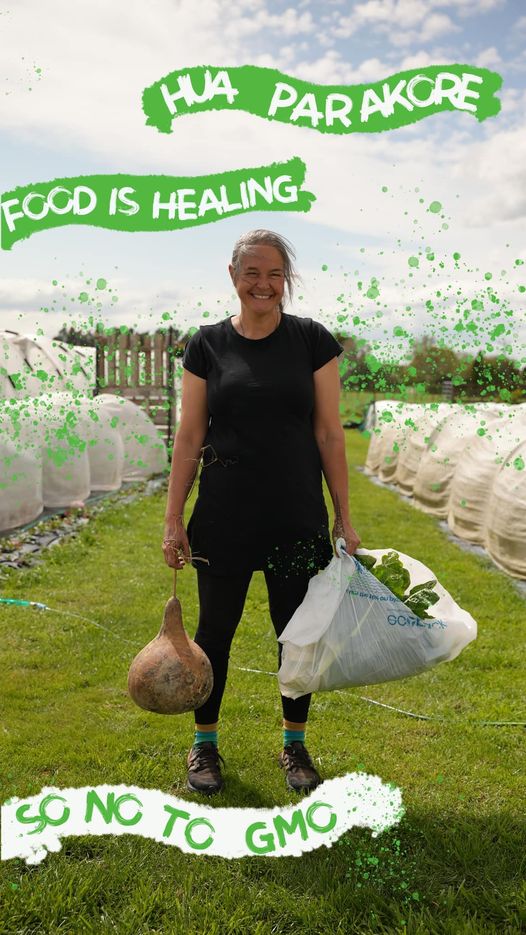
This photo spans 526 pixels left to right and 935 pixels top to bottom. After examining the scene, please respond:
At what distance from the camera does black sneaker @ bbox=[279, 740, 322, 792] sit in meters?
2.58

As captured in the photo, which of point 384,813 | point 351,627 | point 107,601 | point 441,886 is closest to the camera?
point 441,886

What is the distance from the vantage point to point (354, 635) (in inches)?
89.9

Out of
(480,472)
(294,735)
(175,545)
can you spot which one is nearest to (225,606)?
(175,545)

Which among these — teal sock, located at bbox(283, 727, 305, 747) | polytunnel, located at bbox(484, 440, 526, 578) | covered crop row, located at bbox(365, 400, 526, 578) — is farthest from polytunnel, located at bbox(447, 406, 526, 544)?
teal sock, located at bbox(283, 727, 305, 747)

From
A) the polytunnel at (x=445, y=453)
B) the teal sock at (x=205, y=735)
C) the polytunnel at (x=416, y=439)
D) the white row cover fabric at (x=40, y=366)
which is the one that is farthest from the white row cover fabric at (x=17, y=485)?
the polytunnel at (x=416, y=439)

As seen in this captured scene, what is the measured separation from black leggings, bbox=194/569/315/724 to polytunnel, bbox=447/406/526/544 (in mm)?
4623

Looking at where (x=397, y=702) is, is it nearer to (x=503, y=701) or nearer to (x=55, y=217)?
(x=503, y=701)

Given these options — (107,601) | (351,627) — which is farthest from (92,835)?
(107,601)

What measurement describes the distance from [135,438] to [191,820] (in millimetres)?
8195

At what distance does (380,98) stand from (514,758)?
8.79 feet

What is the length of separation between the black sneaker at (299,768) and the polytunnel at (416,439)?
22.9 feet

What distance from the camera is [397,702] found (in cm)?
341

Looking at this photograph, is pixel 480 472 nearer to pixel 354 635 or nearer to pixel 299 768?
pixel 299 768

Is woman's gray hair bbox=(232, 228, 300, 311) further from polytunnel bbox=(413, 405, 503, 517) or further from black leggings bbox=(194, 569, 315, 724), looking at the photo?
polytunnel bbox=(413, 405, 503, 517)
